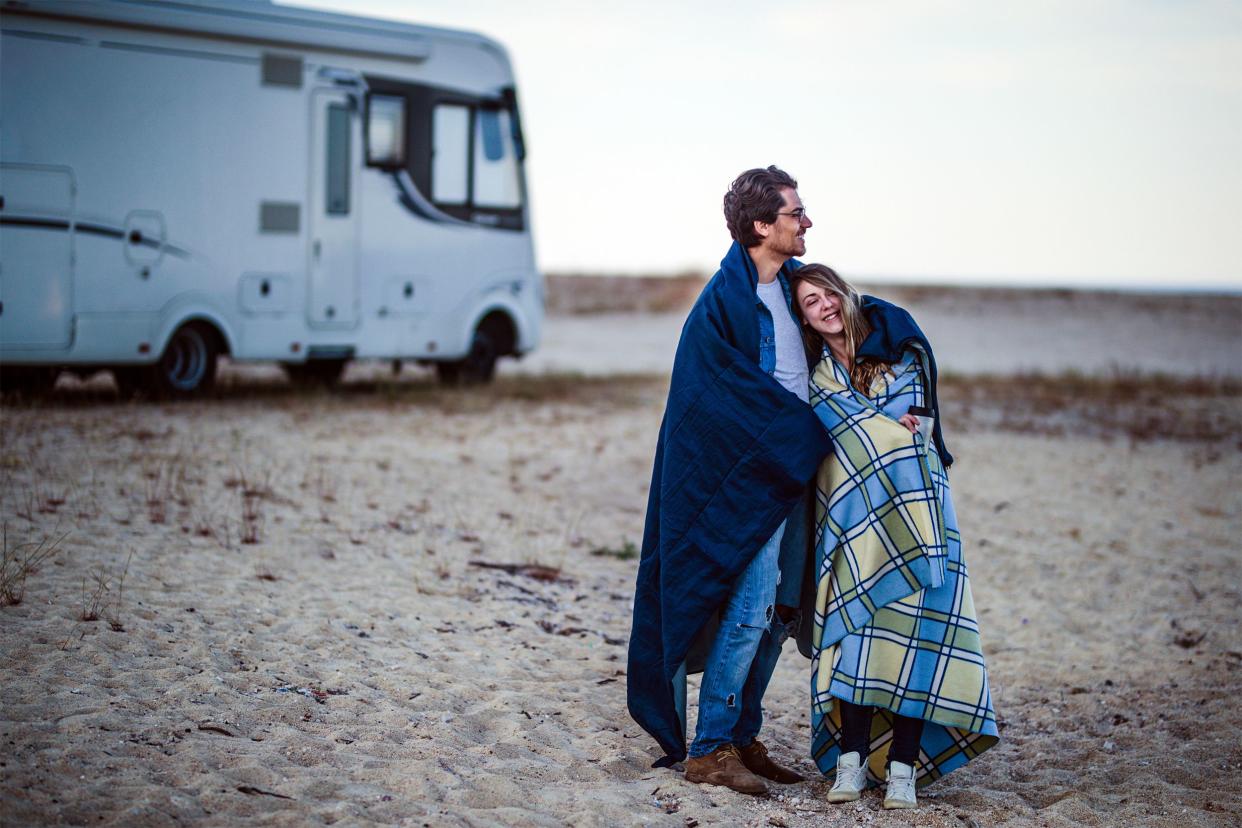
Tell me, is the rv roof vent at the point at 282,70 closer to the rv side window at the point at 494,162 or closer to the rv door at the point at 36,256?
the rv side window at the point at 494,162

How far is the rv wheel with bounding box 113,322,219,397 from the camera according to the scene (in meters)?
11.6

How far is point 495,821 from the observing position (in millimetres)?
3682

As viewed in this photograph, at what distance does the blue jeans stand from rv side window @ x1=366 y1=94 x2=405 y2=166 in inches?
375

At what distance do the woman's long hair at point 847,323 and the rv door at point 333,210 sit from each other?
8873 mm

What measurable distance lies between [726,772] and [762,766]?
0.25 meters

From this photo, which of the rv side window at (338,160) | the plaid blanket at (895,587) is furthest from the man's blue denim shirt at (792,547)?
the rv side window at (338,160)

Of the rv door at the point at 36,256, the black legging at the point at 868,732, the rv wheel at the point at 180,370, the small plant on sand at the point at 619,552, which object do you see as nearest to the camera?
the black legging at the point at 868,732

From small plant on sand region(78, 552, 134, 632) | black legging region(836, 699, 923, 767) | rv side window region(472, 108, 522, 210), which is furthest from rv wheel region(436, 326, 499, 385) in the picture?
black legging region(836, 699, 923, 767)

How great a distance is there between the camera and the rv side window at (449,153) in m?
13.0

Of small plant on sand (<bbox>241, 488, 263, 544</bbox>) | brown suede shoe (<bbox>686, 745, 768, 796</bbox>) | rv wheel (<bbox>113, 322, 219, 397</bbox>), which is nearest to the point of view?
brown suede shoe (<bbox>686, 745, 768, 796</bbox>)

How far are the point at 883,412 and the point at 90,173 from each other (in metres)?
8.86

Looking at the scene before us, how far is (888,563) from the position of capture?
3.87m

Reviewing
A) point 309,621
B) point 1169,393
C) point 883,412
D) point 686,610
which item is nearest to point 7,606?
point 309,621

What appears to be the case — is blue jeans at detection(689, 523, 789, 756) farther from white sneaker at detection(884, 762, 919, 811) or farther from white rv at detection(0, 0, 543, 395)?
white rv at detection(0, 0, 543, 395)
